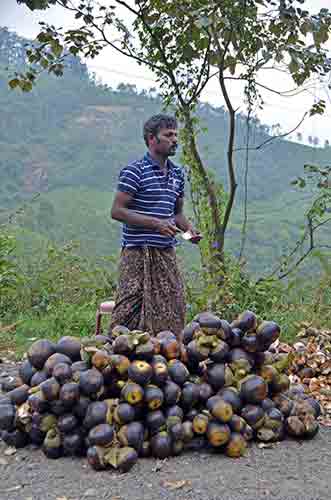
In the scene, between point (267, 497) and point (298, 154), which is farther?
point (298, 154)

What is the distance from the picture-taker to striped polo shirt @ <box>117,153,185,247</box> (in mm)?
3611

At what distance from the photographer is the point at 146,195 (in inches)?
144

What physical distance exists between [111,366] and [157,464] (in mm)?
442

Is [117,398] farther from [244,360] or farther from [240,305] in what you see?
[240,305]

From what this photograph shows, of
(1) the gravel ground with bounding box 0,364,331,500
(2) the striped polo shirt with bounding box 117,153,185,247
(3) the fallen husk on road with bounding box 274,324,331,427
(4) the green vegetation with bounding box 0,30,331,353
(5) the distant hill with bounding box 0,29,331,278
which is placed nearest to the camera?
(1) the gravel ground with bounding box 0,364,331,500

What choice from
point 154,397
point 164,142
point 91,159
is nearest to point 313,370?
point 154,397

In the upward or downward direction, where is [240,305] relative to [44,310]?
upward

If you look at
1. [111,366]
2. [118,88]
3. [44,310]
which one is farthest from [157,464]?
[118,88]

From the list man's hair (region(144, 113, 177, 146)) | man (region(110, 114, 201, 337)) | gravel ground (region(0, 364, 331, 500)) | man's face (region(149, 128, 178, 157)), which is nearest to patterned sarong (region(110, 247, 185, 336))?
man (region(110, 114, 201, 337))

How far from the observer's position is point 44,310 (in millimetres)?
6664

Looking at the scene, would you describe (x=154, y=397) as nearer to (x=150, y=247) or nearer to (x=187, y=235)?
(x=150, y=247)

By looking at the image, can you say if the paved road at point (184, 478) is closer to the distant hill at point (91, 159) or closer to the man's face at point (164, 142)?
the man's face at point (164, 142)

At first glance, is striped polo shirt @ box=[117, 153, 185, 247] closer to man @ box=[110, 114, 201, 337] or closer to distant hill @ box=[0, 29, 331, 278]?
man @ box=[110, 114, 201, 337]

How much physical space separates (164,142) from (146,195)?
1.08 feet
